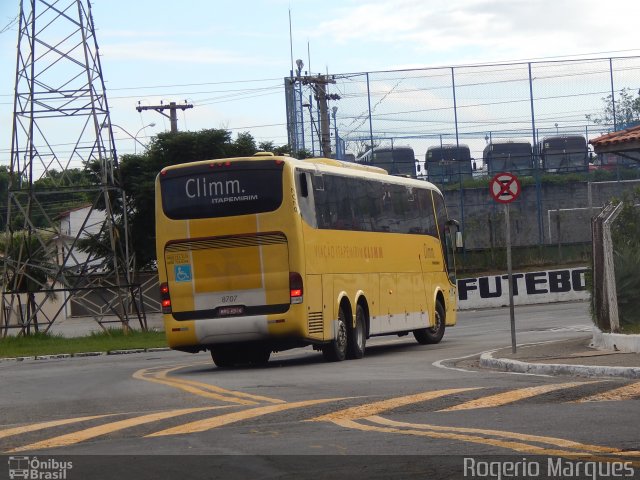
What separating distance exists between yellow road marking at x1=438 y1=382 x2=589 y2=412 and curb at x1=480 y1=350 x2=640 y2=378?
1.41 meters

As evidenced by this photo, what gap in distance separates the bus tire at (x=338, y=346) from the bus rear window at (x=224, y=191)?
2779mm

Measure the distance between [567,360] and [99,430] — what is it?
25.5ft

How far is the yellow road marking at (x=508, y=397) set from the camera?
11.8 m

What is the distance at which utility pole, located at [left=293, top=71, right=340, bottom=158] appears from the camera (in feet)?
141

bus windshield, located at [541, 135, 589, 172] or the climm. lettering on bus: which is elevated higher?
bus windshield, located at [541, 135, 589, 172]

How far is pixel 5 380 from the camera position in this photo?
19.9 meters

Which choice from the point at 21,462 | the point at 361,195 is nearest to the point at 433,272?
the point at 361,195

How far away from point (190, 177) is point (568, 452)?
12.5 meters

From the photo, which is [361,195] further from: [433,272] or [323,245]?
[433,272]

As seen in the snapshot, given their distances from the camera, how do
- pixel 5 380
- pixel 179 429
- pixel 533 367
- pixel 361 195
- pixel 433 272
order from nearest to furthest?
pixel 179 429 → pixel 533 367 → pixel 5 380 → pixel 361 195 → pixel 433 272

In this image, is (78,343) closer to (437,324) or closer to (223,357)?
(437,324)

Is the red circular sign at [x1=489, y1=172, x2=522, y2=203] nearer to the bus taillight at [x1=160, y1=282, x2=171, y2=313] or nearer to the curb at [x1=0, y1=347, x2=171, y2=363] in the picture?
the bus taillight at [x1=160, y1=282, x2=171, y2=313]

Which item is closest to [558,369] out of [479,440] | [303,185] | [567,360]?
[567,360]

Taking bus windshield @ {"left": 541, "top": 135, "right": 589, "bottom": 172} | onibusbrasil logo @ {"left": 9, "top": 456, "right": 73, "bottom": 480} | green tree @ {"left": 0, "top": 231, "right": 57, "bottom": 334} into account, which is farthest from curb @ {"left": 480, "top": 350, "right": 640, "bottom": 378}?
bus windshield @ {"left": 541, "top": 135, "right": 589, "bottom": 172}
